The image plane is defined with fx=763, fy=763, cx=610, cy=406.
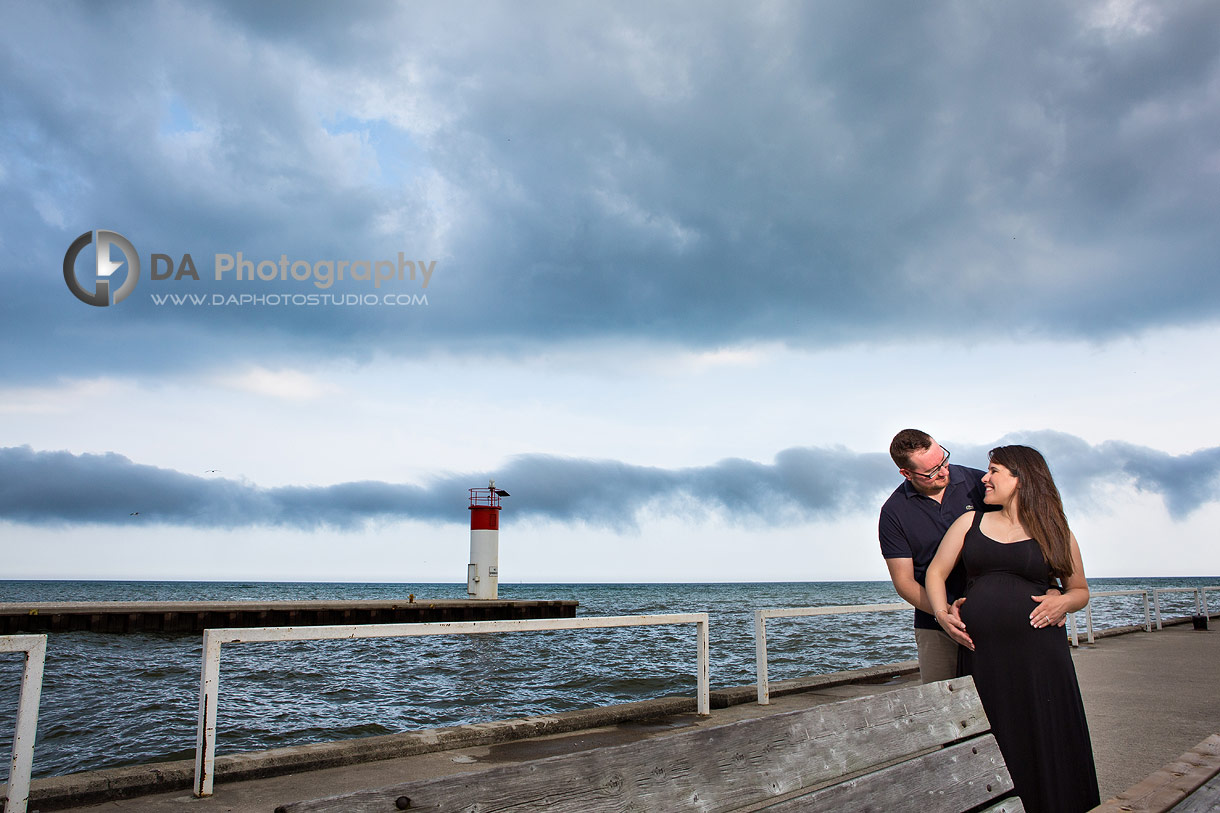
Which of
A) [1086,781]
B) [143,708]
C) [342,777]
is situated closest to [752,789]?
[1086,781]

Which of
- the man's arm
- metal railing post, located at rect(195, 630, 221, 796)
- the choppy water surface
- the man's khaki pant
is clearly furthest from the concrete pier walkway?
the choppy water surface

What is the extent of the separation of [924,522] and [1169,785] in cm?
142

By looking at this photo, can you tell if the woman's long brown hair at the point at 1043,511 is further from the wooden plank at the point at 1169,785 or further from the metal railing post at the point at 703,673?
the metal railing post at the point at 703,673

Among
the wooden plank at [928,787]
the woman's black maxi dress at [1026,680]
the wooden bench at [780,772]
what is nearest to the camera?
the wooden bench at [780,772]

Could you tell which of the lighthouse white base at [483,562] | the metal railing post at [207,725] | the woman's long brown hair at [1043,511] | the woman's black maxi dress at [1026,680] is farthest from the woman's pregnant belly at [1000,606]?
the lighthouse white base at [483,562]

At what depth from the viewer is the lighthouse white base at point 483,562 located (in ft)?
95.5

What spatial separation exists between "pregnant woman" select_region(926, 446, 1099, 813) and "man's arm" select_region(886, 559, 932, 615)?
0.95 ft

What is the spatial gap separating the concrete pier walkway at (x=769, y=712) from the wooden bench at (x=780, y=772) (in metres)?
1.83

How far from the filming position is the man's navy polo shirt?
130 inches

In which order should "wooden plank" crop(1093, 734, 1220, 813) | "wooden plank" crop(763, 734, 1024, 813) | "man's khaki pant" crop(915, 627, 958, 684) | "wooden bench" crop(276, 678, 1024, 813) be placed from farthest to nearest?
"man's khaki pant" crop(915, 627, 958, 684) → "wooden plank" crop(1093, 734, 1220, 813) → "wooden plank" crop(763, 734, 1024, 813) → "wooden bench" crop(276, 678, 1024, 813)

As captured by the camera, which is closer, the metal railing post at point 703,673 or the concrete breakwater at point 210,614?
the metal railing post at point 703,673

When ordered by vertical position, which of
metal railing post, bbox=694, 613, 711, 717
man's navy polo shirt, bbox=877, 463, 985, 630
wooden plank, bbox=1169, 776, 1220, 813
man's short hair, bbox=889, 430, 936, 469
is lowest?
metal railing post, bbox=694, 613, 711, 717

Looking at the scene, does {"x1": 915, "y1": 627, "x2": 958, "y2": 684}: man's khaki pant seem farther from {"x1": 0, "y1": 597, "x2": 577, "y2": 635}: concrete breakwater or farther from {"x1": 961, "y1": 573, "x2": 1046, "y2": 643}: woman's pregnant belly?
{"x1": 0, "y1": 597, "x2": 577, "y2": 635}: concrete breakwater

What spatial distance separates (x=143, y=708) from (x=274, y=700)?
1.75 meters
